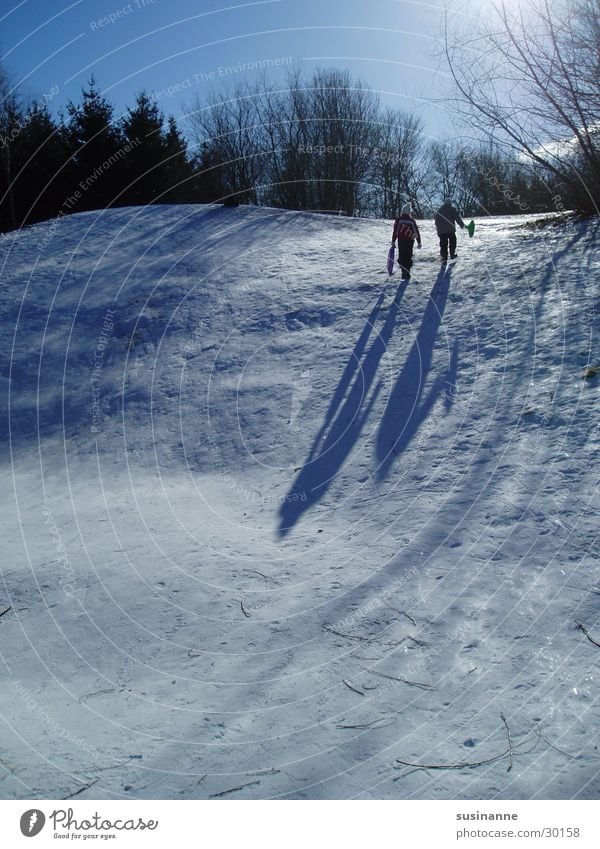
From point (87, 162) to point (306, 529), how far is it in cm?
1914

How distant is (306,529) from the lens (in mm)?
7309

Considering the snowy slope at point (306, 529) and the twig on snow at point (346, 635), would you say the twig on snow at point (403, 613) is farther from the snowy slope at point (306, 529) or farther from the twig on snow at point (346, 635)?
the twig on snow at point (346, 635)

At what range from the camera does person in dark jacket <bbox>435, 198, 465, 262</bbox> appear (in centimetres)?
1408

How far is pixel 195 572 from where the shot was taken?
6.46 m

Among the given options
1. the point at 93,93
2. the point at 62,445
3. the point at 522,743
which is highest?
the point at 93,93

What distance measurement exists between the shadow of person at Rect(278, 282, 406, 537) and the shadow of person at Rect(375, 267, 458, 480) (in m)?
0.38

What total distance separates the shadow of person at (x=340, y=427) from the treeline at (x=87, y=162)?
1175 centimetres

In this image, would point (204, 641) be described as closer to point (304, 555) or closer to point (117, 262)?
point (304, 555)

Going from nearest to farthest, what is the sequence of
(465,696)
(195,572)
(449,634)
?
(465,696) → (449,634) → (195,572)

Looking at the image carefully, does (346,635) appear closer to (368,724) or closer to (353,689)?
(353,689)

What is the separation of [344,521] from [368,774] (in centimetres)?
372

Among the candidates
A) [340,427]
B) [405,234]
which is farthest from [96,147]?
[340,427]

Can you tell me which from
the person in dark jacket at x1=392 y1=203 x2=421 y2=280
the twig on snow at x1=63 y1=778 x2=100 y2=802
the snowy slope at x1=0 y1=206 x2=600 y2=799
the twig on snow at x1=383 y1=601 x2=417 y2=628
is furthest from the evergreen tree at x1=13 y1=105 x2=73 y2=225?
the twig on snow at x1=63 y1=778 x2=100 y2=802

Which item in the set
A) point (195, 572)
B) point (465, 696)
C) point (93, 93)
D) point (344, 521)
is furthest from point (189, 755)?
point (93, 93)
